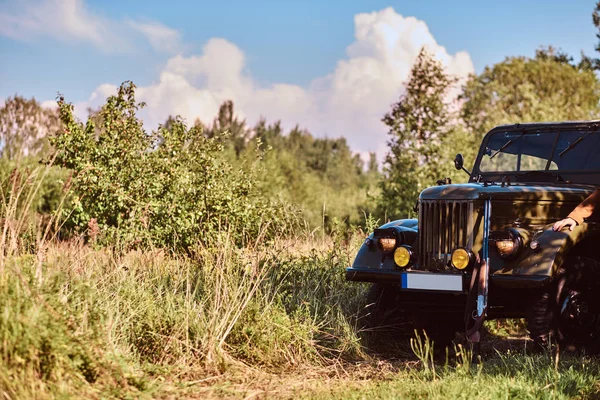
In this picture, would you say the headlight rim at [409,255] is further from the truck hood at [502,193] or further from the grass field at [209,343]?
the grass field at [209,343]

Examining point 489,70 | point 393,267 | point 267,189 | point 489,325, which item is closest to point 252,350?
point 393,267

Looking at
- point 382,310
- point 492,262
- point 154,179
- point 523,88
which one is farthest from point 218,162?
point 523,88

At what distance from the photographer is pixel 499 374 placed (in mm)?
5227

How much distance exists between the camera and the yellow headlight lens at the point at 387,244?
6777mm

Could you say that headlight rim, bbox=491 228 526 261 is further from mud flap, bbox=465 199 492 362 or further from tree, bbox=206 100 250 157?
tree, bbox=206 100 250 157

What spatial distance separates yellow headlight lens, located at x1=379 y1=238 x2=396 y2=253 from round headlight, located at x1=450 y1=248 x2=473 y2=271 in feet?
2.20

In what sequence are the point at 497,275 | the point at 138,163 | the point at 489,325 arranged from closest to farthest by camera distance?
the point at 497,275 → the point at 489,325 → the point at 138,163

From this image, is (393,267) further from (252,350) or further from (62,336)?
(62,336)

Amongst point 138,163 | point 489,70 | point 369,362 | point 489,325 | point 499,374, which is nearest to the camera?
point 499,374

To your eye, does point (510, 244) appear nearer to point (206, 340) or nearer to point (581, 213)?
point (581, 213)

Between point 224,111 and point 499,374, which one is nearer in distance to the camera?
point 499,374

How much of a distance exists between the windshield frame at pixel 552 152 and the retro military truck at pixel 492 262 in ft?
0.06

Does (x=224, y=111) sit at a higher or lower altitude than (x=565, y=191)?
higher

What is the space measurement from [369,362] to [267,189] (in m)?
24.6
